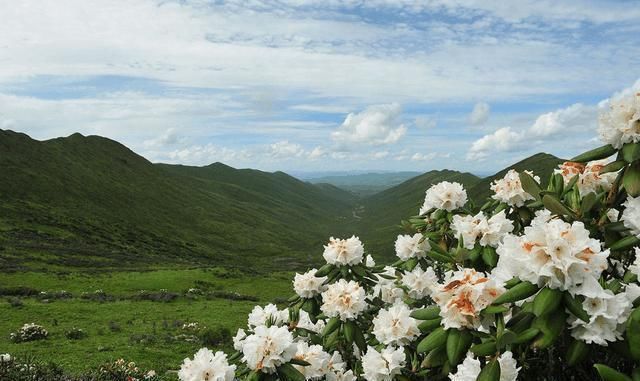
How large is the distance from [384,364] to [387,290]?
188 centimetres

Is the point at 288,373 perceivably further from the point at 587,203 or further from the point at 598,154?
the point at 598,154

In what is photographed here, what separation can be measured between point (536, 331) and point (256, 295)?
1840 inches

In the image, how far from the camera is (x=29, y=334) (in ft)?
77.3

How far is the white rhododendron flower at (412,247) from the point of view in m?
6.01

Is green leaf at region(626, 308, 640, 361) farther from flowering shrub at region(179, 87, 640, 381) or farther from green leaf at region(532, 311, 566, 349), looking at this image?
green leaf at region(532, 311, 566, 349)

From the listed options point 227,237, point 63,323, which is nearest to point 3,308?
point 63,323

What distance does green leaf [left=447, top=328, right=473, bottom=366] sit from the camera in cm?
297

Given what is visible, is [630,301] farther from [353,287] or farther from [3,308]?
[3,308]

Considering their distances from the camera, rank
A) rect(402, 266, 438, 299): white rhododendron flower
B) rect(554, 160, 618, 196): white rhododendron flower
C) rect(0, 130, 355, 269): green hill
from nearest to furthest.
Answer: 1. rect(554, 160, 618, 196): white rhododendron flower
2. rect(402, 266, 438, 299): white rhododendron flower
3. rect(0, 130, 355, 269): green hill

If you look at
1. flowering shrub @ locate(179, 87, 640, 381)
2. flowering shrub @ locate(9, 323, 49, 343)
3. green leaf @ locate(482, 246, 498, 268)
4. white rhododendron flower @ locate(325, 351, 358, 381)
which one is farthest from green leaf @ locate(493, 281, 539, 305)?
flowering shrub @ locate(9, 323, 49, 343)

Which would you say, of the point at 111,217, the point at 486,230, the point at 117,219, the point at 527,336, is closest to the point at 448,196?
the point at 486,230

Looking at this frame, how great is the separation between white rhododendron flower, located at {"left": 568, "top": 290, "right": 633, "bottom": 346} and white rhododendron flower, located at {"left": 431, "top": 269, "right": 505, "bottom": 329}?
52 centimetres

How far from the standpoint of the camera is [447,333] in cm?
313

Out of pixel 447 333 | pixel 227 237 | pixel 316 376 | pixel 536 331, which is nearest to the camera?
pixel 536 331
